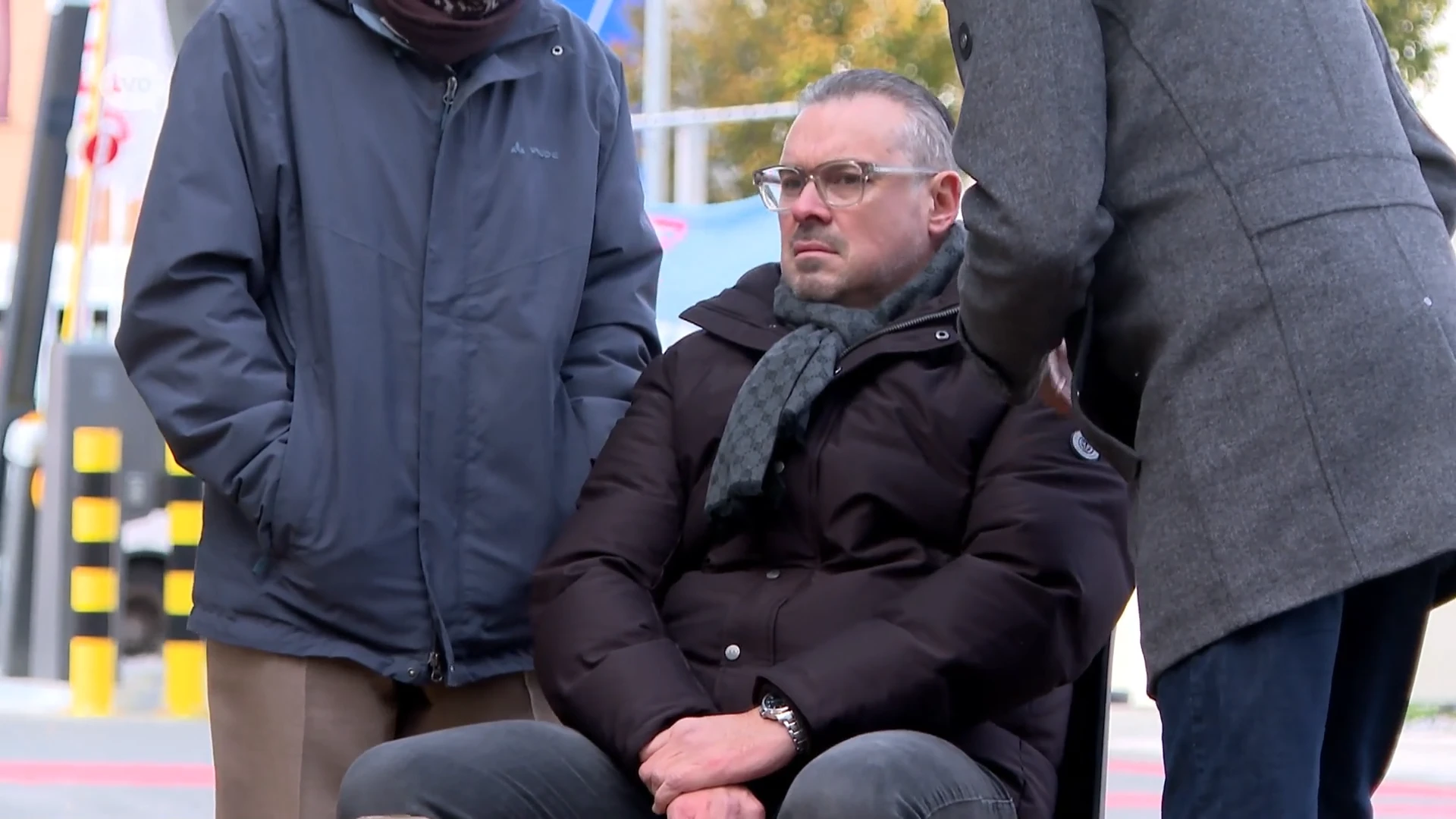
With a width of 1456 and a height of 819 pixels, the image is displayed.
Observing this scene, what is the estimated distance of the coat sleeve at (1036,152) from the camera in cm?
205

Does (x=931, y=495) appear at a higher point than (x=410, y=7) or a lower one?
lower

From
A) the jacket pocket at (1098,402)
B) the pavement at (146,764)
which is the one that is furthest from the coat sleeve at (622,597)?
the pavement at (146,764)

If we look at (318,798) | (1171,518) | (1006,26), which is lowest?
(318,798)

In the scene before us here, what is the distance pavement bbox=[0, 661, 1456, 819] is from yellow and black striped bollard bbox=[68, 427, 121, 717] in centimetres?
15

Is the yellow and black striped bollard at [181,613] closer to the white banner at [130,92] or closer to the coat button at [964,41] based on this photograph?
the white banner at [130,92]

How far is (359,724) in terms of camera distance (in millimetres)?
2912

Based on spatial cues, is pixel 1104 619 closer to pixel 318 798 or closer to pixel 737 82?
pixel 318 798

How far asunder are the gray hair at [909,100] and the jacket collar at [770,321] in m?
0.21

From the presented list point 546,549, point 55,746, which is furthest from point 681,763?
point 55,746

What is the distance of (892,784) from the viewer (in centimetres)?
244

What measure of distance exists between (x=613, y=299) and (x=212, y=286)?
2.09 feet

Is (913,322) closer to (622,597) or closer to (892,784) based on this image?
(622,597)

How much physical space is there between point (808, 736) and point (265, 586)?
802mm

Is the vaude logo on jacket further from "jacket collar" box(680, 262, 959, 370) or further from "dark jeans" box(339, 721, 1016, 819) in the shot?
"dark jeans" box(339, 721, 1016, 819)
